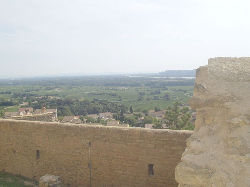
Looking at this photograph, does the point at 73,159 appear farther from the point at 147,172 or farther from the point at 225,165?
the point at 225,165

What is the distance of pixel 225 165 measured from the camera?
12.1 feet

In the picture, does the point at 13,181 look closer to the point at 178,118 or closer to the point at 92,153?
the point at 92,153

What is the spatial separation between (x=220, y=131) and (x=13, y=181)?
6.77 metres

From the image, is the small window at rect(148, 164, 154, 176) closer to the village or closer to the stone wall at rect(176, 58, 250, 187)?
the stone wall at rect(176, 58, 250, 187)

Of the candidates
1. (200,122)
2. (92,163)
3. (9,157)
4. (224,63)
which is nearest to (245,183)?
(200,122)

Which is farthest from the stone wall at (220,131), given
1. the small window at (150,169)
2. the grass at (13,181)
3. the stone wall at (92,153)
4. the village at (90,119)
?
the village at (90,119)

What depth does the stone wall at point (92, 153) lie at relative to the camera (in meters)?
6.73

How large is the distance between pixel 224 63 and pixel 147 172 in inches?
133

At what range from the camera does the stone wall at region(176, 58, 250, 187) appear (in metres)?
3.64

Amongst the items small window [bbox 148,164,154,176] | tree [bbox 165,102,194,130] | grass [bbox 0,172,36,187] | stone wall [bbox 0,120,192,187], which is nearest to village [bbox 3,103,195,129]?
tree [bbox 165,102,194,130]

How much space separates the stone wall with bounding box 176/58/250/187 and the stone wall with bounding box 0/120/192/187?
203 cm

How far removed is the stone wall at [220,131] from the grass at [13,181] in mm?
5829

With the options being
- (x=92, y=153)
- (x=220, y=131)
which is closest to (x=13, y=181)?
(x=92, y=153)

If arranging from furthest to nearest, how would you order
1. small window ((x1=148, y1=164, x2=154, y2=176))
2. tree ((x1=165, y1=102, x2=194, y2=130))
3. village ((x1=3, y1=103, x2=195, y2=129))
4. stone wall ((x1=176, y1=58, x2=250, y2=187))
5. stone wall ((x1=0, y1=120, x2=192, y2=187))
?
tree ((x1=165, y1=102, x2=194, y2=130))
village ((x1=3, y1=103, x2=195, y2=129))
small window ((x1=148, y1=164, x2=154, y2=176))
stone wall ((x1=0, y1=120, x2=192, y2=187))
stone wall ((x1=176, y1=58, x2=250, y2=187))
